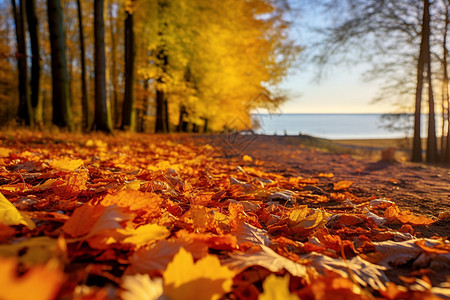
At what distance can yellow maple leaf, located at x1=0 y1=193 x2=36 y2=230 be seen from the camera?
2.78ft

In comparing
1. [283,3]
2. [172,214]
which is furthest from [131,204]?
[283,3]

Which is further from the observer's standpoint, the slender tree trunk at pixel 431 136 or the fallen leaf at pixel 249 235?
the slender tree trunk at pixel 431 136

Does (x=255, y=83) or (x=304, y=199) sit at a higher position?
(x=255, y=83)

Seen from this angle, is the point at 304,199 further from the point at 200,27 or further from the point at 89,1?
the point at 89,1

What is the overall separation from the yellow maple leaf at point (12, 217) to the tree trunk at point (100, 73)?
7399 mm

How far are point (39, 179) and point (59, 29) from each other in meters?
6.86

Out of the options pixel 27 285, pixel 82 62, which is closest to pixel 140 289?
pixel 27 285

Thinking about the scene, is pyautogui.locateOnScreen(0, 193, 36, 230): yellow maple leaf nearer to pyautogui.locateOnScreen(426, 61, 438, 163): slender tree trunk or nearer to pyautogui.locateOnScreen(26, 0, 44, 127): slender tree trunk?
pyautogui.locateOnScreen(26, 0, 44, 127): slender tree trunk

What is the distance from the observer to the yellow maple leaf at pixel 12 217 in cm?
85

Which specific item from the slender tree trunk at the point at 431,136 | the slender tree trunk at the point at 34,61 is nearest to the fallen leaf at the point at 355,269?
the slender tree trunk at the point at 431,136

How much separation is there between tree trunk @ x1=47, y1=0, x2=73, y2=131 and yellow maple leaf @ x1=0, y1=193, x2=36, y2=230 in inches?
282

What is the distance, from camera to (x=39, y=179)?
5.67ft

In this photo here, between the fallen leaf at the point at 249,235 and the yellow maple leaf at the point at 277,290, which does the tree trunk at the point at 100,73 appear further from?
the yellow maple leaf at the point at 277,290

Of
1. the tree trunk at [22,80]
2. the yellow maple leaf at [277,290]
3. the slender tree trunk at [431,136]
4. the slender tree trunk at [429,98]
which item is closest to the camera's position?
the yellow maple leaf at [277,290]
